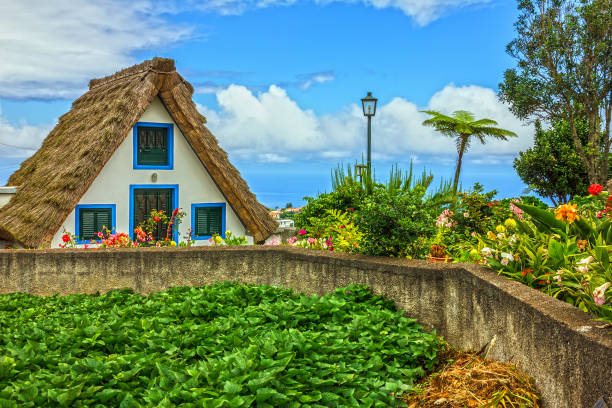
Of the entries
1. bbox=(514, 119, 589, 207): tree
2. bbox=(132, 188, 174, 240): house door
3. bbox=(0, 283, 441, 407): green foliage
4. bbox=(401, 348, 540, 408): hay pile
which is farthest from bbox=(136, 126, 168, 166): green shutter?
bbox=(514, 119, 589, 207): tree

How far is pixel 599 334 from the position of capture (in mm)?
3252

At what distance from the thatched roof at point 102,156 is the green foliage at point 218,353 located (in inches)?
284

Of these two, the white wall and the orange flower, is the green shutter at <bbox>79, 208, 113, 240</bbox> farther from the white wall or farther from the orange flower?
the orange flower

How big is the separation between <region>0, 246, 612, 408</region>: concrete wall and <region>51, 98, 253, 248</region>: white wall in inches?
260

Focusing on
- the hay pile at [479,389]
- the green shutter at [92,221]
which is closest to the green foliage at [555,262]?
the hay pile at [479,389]

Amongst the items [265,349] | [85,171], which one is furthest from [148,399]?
[85,171]

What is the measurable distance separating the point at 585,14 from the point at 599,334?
908 inches

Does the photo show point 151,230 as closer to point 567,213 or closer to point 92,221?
point 92,221

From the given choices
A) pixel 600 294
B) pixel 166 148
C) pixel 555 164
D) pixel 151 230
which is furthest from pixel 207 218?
pixel 555 164

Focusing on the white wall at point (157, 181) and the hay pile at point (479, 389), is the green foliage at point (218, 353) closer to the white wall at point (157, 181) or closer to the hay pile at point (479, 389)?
the hay pile at point (479, 389)

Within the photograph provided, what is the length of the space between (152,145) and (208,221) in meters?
2.69

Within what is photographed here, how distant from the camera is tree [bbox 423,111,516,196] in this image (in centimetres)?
2692

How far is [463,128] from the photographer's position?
2669 centimetres

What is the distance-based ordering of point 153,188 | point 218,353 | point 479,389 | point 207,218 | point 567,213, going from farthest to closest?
point 207,218, point 153,188, point 567,213, point 218,353, point 479,389
